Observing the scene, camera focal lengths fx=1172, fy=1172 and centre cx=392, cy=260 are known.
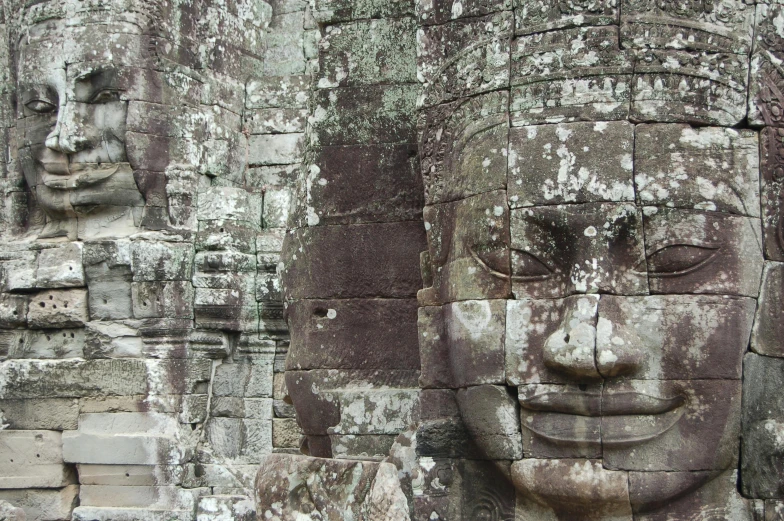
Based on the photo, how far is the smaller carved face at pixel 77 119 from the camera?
12.4 metres

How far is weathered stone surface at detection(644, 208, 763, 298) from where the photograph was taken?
182 inches

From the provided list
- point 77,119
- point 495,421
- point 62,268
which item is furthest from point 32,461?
point 495,421

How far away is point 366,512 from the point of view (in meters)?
5.21

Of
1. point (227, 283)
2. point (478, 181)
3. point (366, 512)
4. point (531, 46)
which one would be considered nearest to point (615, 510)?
point (366, 512)

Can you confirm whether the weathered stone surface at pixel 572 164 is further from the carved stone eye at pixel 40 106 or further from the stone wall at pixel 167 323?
the carved stone eye at pixel 40 106

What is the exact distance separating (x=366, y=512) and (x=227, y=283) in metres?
7.54

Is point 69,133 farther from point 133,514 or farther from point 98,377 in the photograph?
point 133,514

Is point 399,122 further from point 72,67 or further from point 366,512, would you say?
point 72,67

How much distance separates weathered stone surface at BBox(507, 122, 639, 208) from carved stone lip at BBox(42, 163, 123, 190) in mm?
8494

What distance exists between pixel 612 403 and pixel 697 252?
2.25 feet

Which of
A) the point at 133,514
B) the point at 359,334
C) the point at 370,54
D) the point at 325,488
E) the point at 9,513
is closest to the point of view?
the point at 325,488

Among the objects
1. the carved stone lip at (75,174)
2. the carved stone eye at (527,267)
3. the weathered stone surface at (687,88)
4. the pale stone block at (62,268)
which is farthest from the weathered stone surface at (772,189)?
the pale stone block at (62,268)

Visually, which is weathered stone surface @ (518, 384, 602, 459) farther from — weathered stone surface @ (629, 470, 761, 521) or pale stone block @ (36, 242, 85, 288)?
pale stone block @ (36, 242, 85, 288)

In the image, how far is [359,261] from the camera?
5.93m
